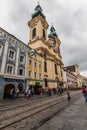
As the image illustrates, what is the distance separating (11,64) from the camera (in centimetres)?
2070

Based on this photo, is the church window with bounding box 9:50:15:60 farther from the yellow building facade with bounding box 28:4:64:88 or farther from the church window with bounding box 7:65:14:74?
the yellow building facade with bounding box 28:4:64:88

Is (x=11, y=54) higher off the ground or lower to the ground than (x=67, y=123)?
higher

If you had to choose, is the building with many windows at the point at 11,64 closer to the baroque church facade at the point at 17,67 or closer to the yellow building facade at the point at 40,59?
the baroque church facade at the point at 17,67

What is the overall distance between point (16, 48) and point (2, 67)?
6251 mm

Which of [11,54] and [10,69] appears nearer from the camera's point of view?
[10,69]

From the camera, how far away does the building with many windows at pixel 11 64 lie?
1875 centimetres

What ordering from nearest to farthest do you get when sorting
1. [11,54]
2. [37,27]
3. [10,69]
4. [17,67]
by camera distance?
[10,69] → [11,54] → [17,67] → [37,27]

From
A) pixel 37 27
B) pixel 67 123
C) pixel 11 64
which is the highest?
pixel 37 27

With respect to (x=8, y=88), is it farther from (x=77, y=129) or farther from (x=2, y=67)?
(x=77, y=129)

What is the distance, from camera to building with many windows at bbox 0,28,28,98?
61.5 feet

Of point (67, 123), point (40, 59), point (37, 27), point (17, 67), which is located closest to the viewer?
point (67, 123)

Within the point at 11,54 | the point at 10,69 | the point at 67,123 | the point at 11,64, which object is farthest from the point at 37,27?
the point at 67,123

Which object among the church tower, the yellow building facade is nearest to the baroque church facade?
the yellow building facade

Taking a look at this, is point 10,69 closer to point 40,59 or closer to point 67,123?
point 40,59
